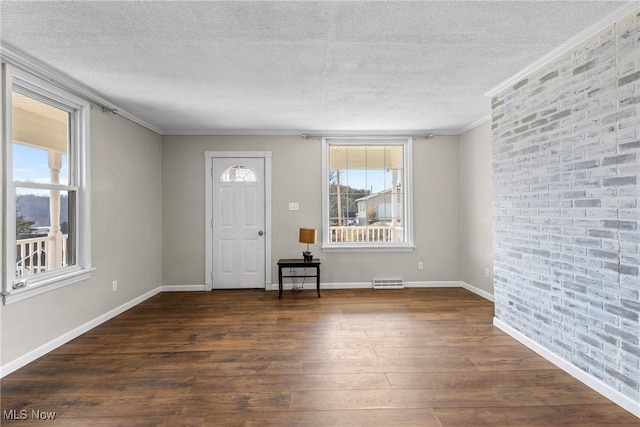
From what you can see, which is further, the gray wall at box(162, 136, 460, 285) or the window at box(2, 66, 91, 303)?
the gray wall at box(162, 136, 460, 285)

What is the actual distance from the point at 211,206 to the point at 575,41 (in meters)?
4.47

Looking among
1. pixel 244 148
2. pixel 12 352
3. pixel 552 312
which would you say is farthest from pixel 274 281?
pixel 552 312

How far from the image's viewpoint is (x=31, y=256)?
2.75 m

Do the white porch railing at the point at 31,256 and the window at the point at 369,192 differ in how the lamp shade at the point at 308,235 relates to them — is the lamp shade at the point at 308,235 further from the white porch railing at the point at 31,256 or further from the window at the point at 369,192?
the white porch railing at the point at 31,256

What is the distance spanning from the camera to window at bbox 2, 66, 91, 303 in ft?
8.08

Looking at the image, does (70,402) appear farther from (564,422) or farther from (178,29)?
(564,422)

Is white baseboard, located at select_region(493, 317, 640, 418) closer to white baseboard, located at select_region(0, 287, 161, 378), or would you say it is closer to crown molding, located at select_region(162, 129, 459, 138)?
crown molding, located at select_region(162, 129, 459, 138)

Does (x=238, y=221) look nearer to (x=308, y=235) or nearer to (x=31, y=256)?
(x=308, y=235)

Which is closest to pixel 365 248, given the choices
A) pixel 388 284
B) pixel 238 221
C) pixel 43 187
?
pixel 388 284

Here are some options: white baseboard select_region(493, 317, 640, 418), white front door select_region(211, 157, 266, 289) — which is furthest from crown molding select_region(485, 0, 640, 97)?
white front door select_region(211, 157, 266, 289)

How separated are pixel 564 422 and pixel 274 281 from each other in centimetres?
376

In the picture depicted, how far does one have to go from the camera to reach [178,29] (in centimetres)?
215

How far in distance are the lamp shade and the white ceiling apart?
168 cm

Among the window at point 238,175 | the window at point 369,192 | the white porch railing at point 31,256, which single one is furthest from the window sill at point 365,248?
the white porch railing at point 31,256
